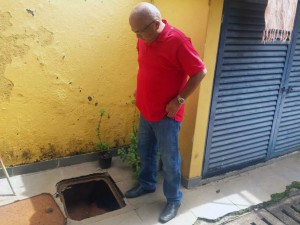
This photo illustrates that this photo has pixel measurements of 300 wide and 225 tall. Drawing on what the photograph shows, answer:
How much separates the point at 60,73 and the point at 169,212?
6.78 ft

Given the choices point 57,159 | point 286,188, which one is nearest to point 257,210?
point 286,188

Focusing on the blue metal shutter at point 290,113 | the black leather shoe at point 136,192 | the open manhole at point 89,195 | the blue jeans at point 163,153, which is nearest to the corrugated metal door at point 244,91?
the blue metal shutter at point 290,113

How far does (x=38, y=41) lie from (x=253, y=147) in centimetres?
306

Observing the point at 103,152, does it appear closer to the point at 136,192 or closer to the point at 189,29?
the point at 136,192

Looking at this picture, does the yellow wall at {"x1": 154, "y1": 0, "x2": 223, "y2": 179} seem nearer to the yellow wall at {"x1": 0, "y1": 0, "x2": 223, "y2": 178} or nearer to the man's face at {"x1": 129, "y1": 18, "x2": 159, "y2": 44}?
the yellow wall at {"x1": 0, "y1": 0, "x2": 223, "y2": 178}

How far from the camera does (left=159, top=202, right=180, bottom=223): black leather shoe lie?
3020 mm

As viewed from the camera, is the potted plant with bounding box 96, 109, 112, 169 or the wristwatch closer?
the wristwatch

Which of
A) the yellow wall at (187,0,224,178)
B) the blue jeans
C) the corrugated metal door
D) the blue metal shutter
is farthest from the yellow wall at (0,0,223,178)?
the blue metal shutter

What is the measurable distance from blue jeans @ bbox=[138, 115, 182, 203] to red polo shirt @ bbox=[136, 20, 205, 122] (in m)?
0.12

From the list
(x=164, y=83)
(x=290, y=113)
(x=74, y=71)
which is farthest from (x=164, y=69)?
(x=290, y=113)

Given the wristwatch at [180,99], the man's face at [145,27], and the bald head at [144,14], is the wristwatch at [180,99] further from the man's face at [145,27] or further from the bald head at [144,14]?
the bald head at [144,14]

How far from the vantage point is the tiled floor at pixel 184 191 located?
309 centimetres

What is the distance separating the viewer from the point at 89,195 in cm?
376

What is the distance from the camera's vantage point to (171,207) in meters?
3.11
